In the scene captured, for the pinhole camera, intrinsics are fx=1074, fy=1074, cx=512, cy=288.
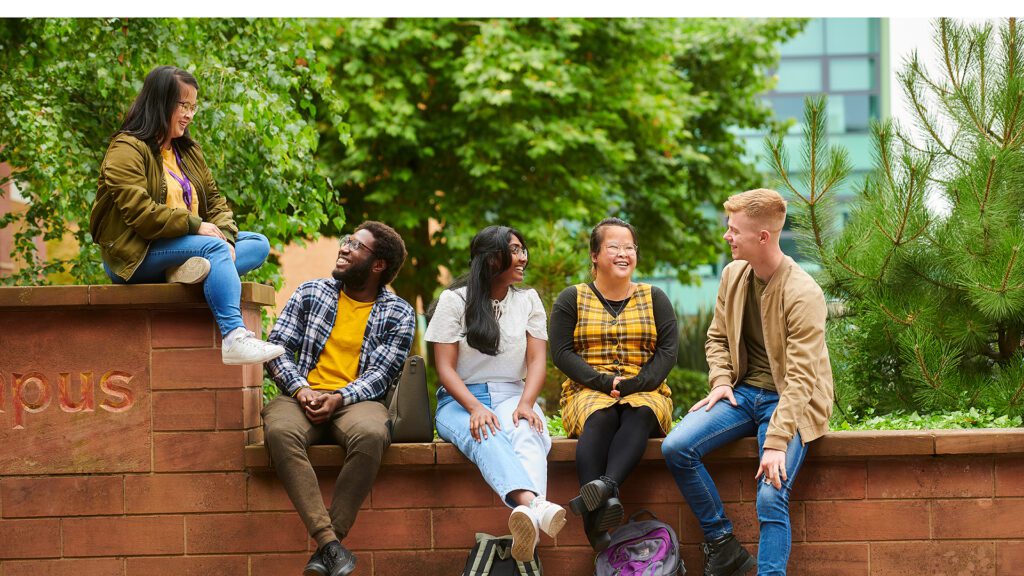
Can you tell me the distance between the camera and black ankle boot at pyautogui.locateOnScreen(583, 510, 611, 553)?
491cm

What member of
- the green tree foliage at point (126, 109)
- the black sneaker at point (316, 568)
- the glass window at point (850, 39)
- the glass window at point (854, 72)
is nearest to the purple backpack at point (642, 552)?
the black sneaker at point (316, 568)

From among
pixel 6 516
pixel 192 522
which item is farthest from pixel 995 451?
pixel 6 516

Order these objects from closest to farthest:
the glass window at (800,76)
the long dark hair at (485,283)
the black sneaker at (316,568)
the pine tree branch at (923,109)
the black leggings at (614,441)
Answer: the black sneaker at (316,568) → the black leggings at (614,441) → the long dark hair at (485,283) → the pine tree branch at (923,109) → the glass window at (800,76)

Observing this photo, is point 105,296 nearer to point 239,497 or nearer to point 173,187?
point 173,187

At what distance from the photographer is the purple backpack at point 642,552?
199 inches

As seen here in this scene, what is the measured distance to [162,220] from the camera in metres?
5.06

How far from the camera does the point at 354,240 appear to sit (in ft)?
18.3

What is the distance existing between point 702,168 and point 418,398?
42.2 feet

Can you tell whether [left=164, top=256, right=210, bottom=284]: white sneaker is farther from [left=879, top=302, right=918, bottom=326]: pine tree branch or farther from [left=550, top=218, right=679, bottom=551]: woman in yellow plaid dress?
[left=879, top=302, right=918, bottom=326]: pine tree branch

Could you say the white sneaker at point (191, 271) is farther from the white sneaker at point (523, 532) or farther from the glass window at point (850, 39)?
the glass window at point (850, 39)

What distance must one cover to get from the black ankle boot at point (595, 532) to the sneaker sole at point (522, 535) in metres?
A: 0.30

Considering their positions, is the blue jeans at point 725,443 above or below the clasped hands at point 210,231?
below

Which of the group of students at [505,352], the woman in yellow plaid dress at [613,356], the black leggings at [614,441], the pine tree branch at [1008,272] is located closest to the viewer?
the group of students at [505,352]

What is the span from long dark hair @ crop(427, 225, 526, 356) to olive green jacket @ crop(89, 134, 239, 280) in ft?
4.55
